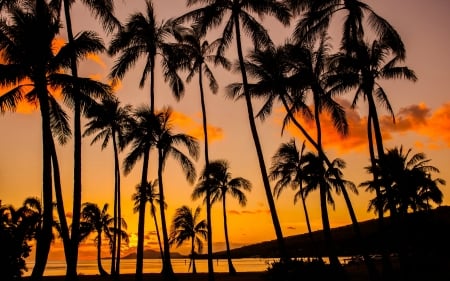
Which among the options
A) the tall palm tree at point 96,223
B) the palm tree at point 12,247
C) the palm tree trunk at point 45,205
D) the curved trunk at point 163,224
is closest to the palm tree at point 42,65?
the palm tree trunk at point 45,205

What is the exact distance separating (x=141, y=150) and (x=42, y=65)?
37.6 ft

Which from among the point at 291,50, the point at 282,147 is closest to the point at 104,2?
the point at 291,50

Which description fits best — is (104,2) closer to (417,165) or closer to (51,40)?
(51,40)

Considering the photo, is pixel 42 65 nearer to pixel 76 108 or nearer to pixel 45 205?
pixel 76 108

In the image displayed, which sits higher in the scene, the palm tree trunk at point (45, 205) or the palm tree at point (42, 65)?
the palm tree at point (42, 65)

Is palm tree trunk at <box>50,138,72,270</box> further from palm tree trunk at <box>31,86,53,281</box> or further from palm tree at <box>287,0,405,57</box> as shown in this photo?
palm tree at <box>287,0,405,57</box>

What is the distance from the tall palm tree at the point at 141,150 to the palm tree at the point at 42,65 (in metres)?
7.05

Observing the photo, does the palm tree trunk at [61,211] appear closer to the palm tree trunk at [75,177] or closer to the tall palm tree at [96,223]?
the palm tree trunk at [75,177]

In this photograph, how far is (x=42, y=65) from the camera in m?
18.3

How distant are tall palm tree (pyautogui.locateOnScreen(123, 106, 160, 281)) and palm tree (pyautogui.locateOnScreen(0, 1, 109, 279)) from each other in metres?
7.05

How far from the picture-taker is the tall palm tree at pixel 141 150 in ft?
81.3

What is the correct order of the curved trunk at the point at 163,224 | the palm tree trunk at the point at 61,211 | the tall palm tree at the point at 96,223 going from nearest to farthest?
1. the palm tree trunk at the point at 61,211
2. the curved trunk at the point at 163,224
3. the tall palm tree at the point at 96,223

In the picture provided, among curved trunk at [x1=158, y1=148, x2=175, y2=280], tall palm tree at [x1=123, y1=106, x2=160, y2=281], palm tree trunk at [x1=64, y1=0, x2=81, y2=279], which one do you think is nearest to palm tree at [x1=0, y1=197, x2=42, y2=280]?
palm tree trunk at [x1=64, y1=0, x2=81, y2=279]

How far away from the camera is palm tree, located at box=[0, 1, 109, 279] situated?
17672 millimetres
